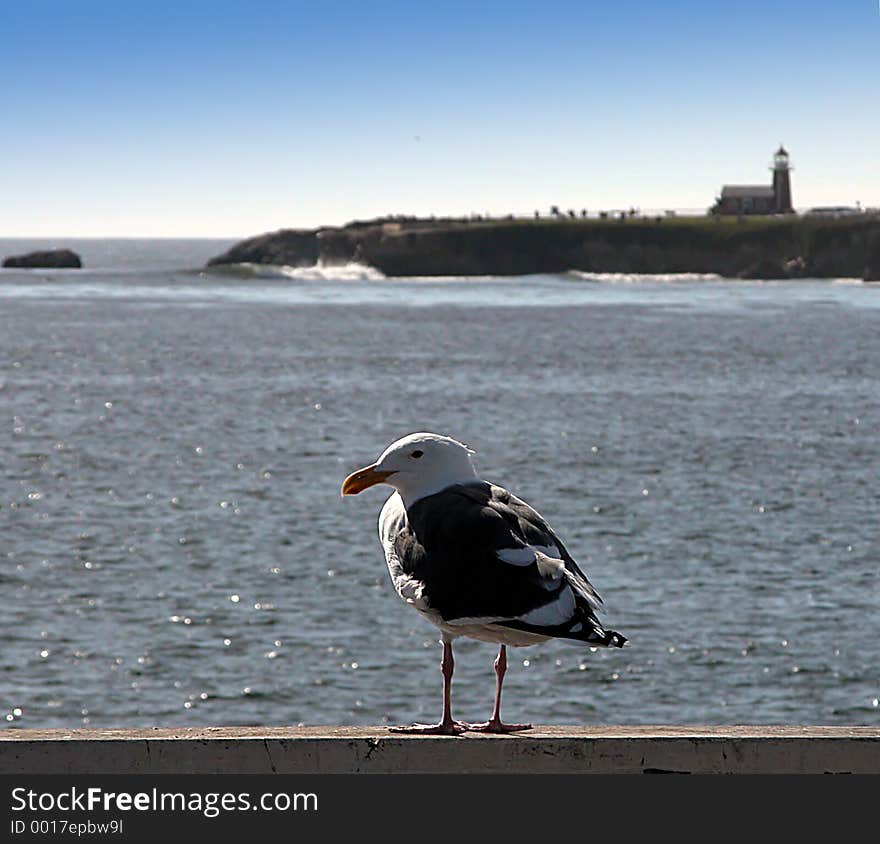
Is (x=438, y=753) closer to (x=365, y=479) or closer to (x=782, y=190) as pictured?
(x=365, y=479)

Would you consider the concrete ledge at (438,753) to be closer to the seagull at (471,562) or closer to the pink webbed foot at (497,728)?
the seagull at (471,562)

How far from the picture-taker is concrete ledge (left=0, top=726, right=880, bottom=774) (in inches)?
189

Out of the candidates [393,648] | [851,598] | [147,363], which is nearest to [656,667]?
[393,648]

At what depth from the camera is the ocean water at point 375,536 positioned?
1964cm

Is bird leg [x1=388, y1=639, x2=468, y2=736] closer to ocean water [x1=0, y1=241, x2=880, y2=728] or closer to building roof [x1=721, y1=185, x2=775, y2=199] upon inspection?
ocean water [x1=0, y1=241, x2=880, y2=728]

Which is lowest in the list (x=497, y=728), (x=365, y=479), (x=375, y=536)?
(x=375, y=536)

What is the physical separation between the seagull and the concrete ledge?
541mm

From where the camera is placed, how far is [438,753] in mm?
4977

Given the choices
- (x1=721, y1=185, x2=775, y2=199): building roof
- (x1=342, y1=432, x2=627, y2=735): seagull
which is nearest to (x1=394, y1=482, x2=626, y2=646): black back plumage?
(x1=342, y1=432, x2=627, y2=735): seagull

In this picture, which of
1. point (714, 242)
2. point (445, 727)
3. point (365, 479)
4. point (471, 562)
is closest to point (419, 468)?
point (365, 479)

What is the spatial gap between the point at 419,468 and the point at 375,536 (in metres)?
24.8

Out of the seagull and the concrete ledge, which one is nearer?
the concrete ledge
